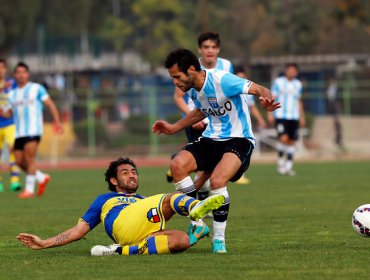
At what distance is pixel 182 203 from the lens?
8.65m

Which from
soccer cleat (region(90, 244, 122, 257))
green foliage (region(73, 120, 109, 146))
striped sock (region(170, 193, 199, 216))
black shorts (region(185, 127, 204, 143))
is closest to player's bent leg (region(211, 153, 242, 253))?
striped sock (region(170, 193, 199, 216))

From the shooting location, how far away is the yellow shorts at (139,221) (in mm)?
8914

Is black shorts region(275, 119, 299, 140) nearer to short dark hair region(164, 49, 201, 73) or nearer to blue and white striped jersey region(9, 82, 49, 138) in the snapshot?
blue and white striped jersey region(9, 82, 49, 138)

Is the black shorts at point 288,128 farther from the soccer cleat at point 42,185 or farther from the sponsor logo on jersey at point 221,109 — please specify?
the sponsor logo on jersey at point 221,109

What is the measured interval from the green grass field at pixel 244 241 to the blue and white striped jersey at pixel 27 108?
1265 mm

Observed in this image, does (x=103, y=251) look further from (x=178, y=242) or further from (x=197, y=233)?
(x=197, y=233)

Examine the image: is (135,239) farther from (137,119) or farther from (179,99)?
(137,119)

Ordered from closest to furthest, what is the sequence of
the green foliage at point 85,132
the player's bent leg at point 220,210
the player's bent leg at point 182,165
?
1. the player's bent leg at point 220,210
2. the player's bent leg at point 182,165
3. the green foliage at point 85,132

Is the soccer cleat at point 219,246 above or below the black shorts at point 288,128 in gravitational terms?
below

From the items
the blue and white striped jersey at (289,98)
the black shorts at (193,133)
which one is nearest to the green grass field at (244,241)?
the black shorts at (193,133)

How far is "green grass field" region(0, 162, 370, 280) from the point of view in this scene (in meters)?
7.81

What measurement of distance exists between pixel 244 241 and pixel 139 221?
1.58 meters

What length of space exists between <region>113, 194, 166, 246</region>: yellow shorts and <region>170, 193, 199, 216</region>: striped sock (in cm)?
20

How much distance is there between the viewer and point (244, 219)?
12.7 metres
